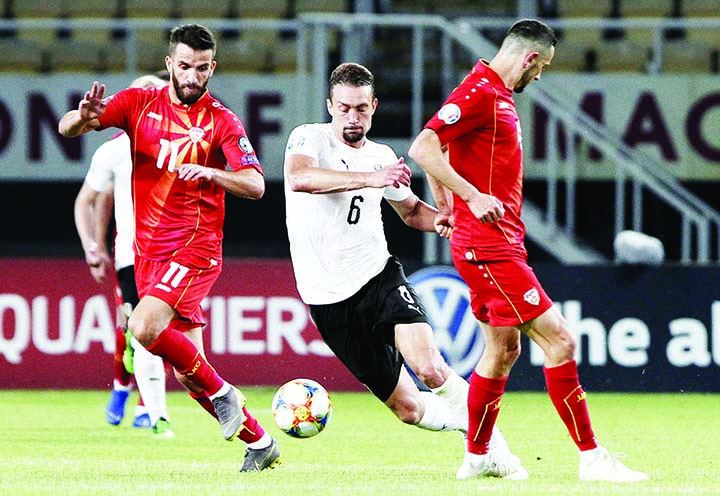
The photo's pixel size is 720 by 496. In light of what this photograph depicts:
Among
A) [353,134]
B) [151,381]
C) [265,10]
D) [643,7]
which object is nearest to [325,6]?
[265,10]

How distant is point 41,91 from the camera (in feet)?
49.6

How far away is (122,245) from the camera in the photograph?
9500mm

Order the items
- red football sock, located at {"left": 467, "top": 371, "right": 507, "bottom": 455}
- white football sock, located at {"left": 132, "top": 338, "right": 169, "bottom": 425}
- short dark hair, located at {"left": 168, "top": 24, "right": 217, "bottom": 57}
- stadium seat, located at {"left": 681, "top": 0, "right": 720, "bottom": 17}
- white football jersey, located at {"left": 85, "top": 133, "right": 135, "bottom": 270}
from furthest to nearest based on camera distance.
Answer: stadium seat, located at {"left": 681, "top": 0, "right": 720, "bottom": 17} < white football jersey, located at {"left": 85, "top": 133, "right": 135, "bottom": 270} < white football sock, located at {"left": 132, "top": 338, "right": 169, "bottom": 425} < short dark hair, located at {"left": 168, "top": 24, "right": 217, "bottom": 57} < red football sock, located at {"left": 467, "top": 371, "right": 507, "bottom": 455}

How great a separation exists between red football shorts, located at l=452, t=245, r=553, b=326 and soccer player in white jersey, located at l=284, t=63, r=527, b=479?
0.51 meters

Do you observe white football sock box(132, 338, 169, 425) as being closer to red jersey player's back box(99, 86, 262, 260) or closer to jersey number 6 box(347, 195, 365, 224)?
red jersey player's back box(99, 86, 262, 260)

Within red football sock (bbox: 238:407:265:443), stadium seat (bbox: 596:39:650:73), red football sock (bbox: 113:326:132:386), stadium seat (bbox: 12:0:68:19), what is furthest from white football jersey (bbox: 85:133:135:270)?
stadium seat (bbox: 12:0:68:19)

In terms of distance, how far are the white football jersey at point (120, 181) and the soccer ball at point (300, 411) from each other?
225 cm

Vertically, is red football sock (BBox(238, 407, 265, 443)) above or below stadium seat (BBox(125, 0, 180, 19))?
below

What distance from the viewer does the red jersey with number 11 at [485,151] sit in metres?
6.60

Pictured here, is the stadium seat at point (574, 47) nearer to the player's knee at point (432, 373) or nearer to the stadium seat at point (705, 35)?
the stadium seat at point (705, 35)

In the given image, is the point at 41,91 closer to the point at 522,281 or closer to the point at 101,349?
the point at 101,349

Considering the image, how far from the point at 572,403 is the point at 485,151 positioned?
1.17 metres

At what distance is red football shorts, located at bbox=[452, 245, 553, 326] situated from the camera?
21.6 feet

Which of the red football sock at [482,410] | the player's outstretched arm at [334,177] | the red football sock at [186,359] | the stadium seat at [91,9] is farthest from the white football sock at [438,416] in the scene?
the stadium seat at [91,9]
